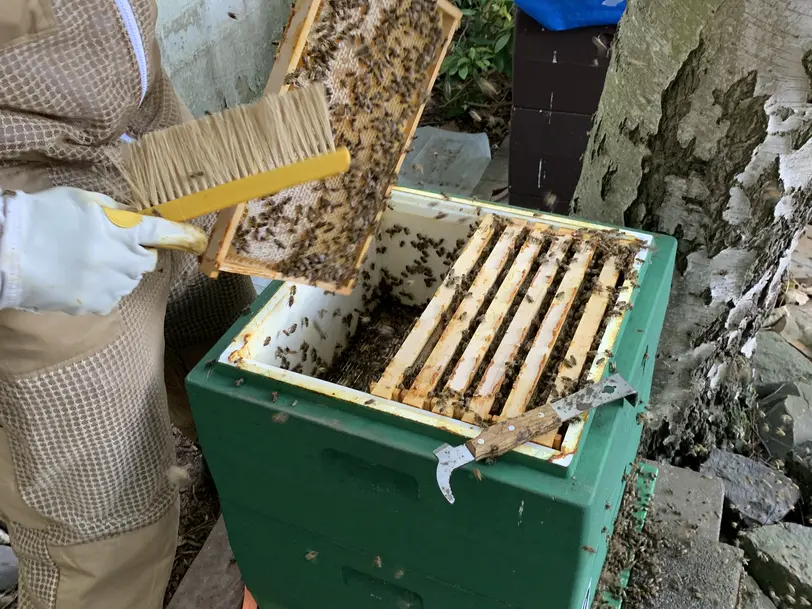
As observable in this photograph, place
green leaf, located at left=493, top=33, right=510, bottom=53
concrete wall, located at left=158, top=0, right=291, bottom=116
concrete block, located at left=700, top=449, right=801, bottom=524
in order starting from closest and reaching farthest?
concrete block, located at left=700, top=449, right=801, bottom=524 → concrete wall, located at left=158, top=0, right=291, bottom=116 → green leaf, located at left=493, top=33, right=510, bottom=53

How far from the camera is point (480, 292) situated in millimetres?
1611

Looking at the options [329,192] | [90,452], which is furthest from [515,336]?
[90,452]

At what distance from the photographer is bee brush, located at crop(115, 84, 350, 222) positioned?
1243 millimetres

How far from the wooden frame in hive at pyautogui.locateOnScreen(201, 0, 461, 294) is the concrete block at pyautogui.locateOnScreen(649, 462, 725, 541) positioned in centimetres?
126

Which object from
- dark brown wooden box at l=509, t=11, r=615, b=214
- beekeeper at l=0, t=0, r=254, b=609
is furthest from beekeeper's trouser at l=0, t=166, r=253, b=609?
dark brown wooden box at l=509, t=11, r=615, b=214

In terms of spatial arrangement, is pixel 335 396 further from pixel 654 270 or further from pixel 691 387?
pixel 691 387

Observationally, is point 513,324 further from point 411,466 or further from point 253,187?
point 253,187

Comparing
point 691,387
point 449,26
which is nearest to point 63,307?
point 449,26

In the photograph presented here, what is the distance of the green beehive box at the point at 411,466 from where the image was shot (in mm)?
1232

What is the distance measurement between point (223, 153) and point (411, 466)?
2.23 ft

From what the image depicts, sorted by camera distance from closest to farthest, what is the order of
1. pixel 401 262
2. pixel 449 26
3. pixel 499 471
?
pixel 499 471 → pixel 449 26 → pixel 401 262

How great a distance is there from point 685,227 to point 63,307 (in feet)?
5.05

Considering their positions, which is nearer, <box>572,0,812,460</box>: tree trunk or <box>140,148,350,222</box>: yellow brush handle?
<box>140,148,350,222</box>: yellow brush handle

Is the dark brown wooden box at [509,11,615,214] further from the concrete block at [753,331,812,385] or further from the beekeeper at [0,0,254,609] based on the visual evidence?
the beekeeper at [0,0,254,609]
